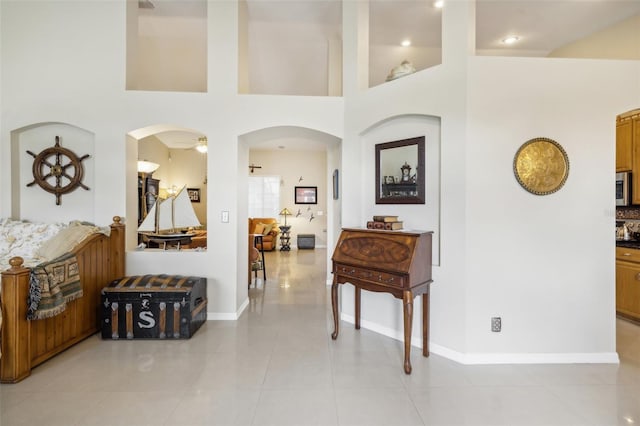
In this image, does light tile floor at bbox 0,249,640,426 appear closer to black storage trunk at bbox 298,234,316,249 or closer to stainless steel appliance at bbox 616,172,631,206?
stainless steel appliance at bbox 616,172,631,206

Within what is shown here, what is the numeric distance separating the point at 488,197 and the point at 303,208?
7340mm

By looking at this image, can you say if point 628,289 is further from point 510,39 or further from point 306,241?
point 306,241

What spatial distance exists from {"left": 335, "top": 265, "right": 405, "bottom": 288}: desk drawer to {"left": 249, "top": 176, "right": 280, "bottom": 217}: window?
22.7 ft

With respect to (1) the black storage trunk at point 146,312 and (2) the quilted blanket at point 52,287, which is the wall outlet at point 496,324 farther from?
(2) the quilted blanket at point 52,287

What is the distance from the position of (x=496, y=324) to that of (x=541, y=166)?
138 cm

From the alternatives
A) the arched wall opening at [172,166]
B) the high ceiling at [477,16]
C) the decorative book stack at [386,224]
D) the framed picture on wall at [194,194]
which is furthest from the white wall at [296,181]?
the decorative book stack at [386,224]

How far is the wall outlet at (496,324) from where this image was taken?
244 centimetres

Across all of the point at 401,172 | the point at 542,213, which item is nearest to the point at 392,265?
the point at 401,172

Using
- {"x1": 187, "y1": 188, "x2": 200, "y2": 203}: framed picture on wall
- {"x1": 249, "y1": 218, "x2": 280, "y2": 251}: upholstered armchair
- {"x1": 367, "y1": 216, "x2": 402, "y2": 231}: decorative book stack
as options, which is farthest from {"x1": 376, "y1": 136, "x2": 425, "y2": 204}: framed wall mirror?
{"x1": 187, "y1": 188, "x2": 200, "y2": 203}: framed picture on wall

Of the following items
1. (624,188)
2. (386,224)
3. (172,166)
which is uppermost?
(172,166)

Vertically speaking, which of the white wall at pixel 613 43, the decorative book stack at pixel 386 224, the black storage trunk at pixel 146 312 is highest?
the white wall at pixel 613 43

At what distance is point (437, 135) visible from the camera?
2682 millimetres

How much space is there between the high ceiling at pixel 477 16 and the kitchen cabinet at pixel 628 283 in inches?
113

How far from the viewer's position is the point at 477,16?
12.5ft
